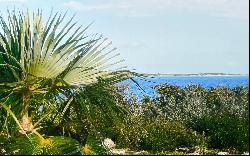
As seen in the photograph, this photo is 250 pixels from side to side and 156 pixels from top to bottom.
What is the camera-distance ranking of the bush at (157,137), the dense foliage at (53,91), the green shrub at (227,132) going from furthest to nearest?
the green shrub at (227,132) → the bush at (157,137) → the dense foliage at (53,91)

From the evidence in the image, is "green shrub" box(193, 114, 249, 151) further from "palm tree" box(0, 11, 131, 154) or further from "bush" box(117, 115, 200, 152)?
"palm tree" box(0, 11, 131, 154)

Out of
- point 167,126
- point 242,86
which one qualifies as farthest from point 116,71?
point 242,86

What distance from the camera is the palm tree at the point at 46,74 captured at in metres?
4.16

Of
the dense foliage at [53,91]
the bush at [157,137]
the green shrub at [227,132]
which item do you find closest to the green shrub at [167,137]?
the bush at [157,137]

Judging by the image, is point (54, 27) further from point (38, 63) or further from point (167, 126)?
point (167, 126)

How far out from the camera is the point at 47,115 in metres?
4.39

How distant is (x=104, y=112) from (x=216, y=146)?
31.2 ft

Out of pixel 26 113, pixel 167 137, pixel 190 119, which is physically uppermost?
pixel 26 113

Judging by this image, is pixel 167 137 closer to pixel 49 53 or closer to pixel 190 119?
pixel 190 119

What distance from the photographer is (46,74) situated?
431 centimetres

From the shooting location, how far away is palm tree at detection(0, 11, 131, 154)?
4.16 m

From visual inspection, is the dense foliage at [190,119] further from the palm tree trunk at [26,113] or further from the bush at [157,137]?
the palm tree trunk at [26,113]

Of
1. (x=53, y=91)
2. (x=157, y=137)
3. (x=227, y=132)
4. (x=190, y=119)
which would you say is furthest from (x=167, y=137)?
(x=53, y=91)

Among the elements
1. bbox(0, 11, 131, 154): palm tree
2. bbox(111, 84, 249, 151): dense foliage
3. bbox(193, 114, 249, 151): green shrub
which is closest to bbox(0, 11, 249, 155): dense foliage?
A: bbox(0, 11, 131, 154): palm tree
